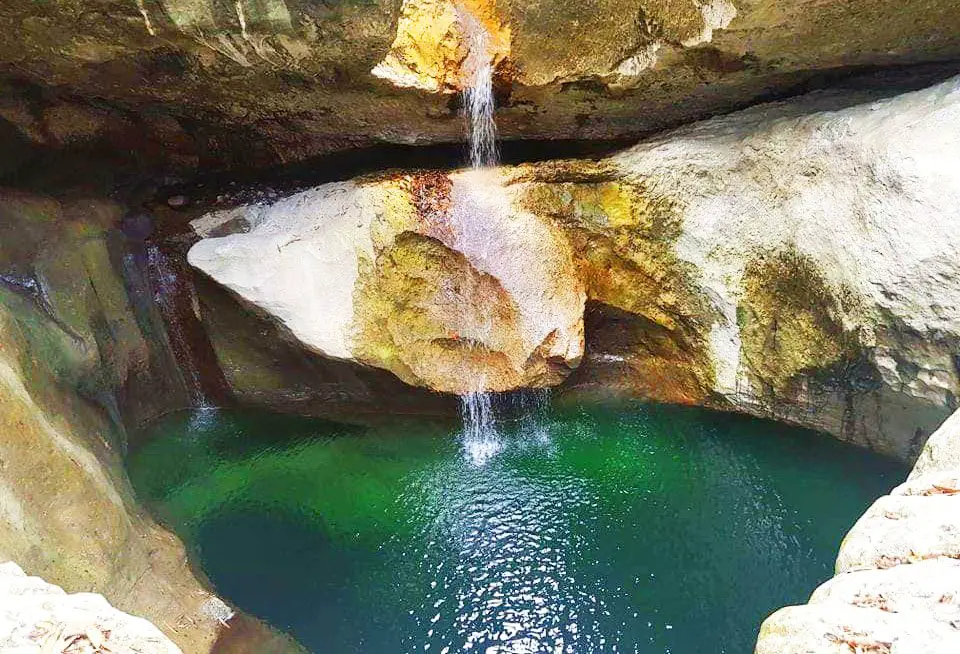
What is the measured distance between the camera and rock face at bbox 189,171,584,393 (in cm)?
624

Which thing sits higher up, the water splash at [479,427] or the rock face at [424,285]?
the rock face at [424,285]

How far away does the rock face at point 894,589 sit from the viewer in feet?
5.86

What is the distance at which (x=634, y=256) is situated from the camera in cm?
643

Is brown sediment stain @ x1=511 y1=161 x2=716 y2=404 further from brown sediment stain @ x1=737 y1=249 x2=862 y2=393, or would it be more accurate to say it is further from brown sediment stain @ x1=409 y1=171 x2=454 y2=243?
brown sediment stain @ x1=409 y1=171 x2=454 y2=243

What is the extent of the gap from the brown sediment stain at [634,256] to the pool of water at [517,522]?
73cm

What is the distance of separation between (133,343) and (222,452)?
1.59 meters

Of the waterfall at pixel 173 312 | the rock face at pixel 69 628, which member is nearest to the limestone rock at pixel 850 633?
the rock face at pixel 69 628

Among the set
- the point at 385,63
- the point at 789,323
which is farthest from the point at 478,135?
the point at 789,323

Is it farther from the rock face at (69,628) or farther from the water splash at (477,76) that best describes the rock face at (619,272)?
the rock face at (69,628)

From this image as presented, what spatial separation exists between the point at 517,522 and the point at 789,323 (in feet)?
10.1

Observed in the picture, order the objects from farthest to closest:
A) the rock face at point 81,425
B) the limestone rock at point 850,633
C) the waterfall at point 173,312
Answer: the waterfall at point 173,312 < the rock face at point 81,425 < the limestone rock at point 850,633

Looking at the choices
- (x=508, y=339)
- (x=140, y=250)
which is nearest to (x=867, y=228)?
(x=508, y=339)

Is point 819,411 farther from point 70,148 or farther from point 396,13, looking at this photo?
point 70,148

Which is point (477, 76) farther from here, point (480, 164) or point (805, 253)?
point (805, 253)
